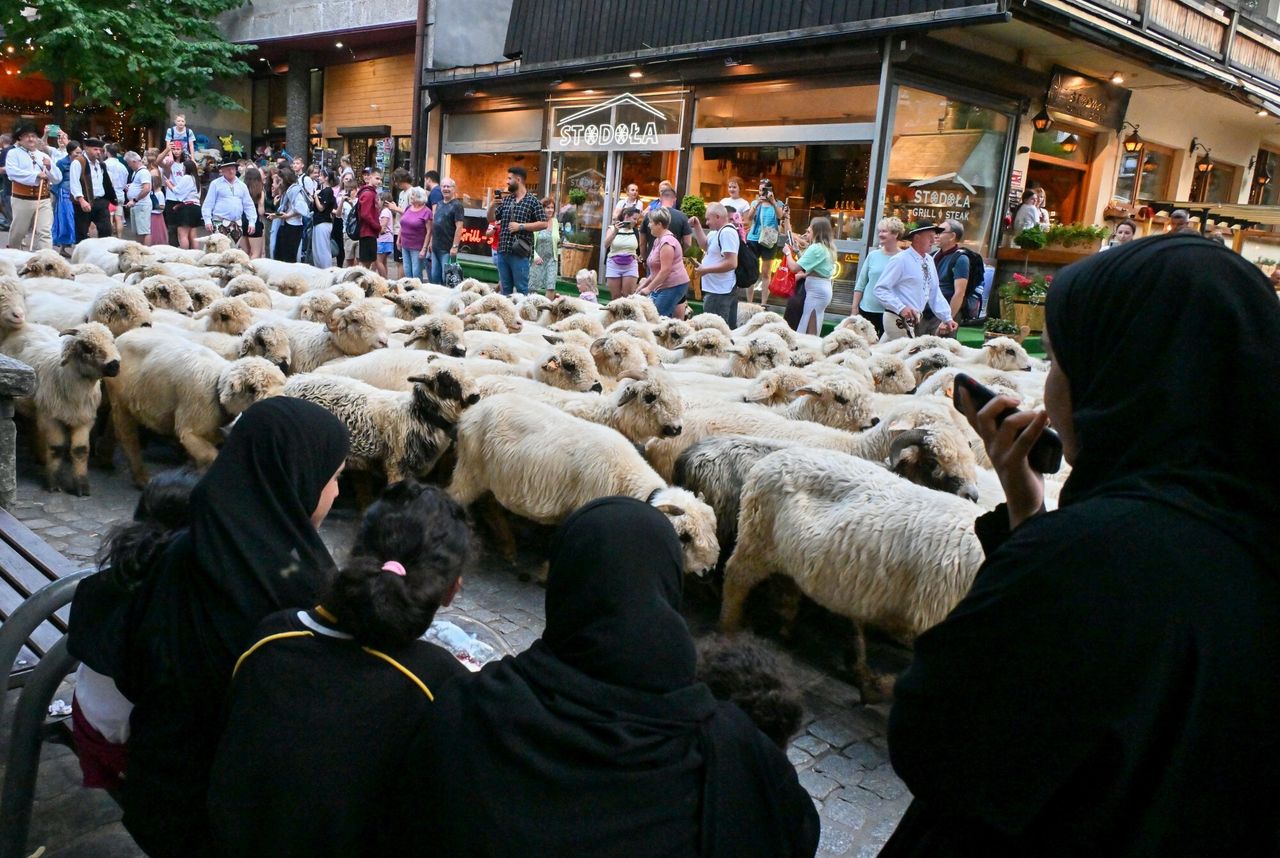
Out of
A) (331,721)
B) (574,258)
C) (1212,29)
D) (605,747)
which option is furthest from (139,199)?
(1212,29)

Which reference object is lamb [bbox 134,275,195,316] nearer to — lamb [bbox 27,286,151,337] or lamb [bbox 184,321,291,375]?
lamb [bbox 27,286,151,337]

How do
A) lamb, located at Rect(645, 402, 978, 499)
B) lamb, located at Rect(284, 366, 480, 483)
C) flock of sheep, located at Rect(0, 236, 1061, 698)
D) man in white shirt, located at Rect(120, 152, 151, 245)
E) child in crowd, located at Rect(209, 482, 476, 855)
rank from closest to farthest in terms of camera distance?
1. child in crowd, located at Rect(209, 482, 476, 855)
2. flock of sheep, located at Rect(0, 236, 1061, 698)
3. lamb, located at Rect(645, 402, 978, 499)
4. lamb, located at Rect(284, 366, 480, 483)
5. man in white shirt, located at Rect(120, 152, 151, 245)

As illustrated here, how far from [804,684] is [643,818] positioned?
283 cm

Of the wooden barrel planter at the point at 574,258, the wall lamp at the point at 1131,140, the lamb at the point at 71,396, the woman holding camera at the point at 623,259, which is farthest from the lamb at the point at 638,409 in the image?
the wall lamp at the point at 1131,140

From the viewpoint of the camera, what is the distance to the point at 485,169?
68.0 ft

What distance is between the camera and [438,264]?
14.8 m

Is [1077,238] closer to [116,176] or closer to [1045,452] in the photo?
[1045,452]

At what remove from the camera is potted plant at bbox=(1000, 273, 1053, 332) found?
14039mm

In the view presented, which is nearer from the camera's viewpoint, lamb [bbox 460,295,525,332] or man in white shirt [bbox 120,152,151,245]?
lamb [bbox 460,295,525,332]

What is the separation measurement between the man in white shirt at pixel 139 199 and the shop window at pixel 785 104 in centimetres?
1040

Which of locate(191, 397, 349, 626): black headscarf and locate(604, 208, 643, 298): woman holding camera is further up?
locate(604, 208, 643, 298): woman holding camera

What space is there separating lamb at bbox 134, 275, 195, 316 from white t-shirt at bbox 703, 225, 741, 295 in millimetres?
5800

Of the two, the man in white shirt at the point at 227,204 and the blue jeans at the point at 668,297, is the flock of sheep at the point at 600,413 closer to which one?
the blue jeans at the point at 668,297

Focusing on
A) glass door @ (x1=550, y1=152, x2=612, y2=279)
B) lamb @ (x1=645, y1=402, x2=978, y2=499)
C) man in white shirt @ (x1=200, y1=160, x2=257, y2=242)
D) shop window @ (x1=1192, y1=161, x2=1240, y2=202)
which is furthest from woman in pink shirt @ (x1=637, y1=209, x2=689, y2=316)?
shop window @ (x1=1192, y1=161, x2=1240, y2=202)
